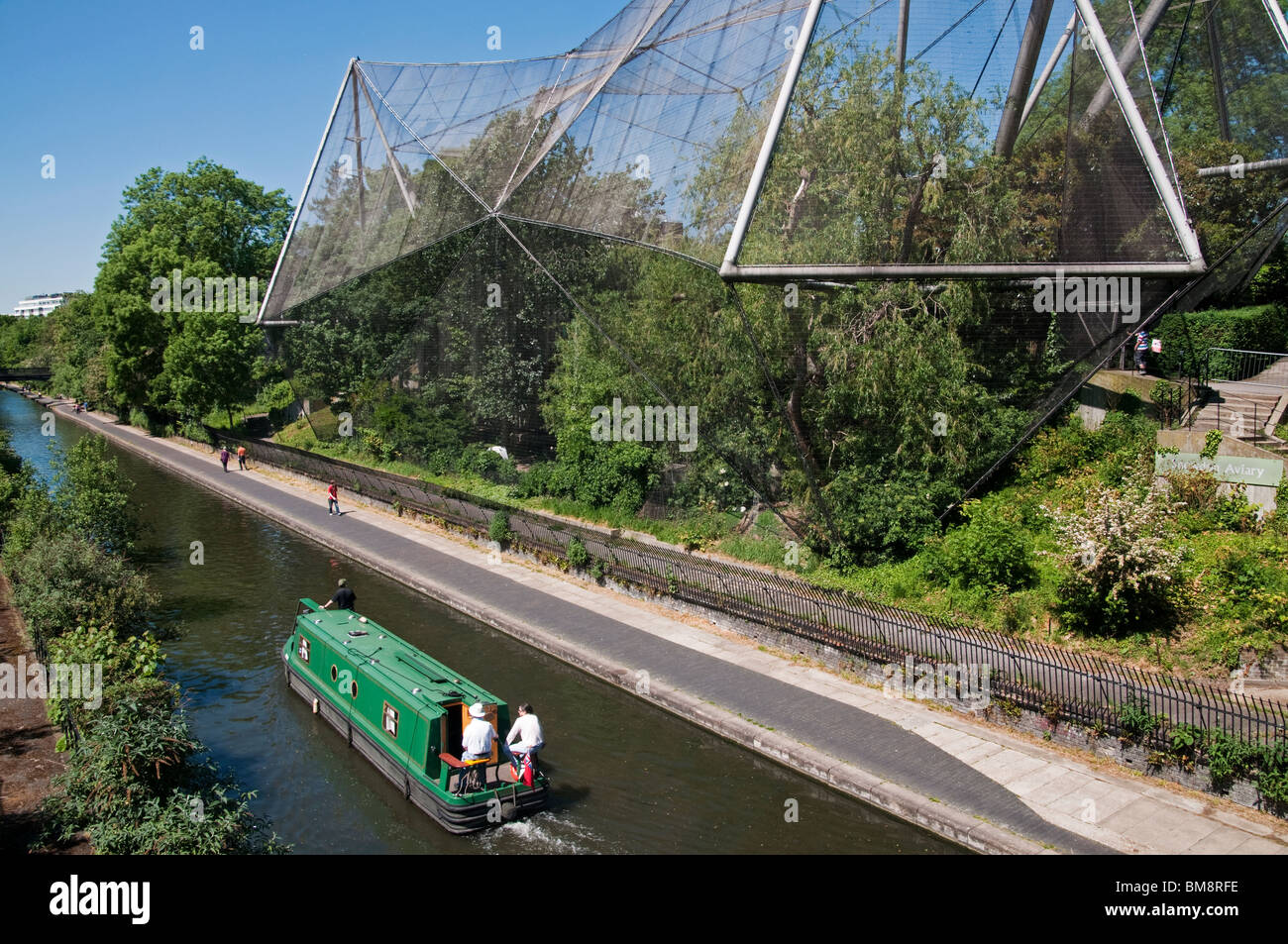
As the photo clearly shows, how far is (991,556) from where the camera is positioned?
48.8ft

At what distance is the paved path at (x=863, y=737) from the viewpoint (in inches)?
381

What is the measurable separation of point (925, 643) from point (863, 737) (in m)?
2.17

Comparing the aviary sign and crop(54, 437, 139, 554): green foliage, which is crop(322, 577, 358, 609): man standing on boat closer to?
crop(54, 437, 139, 554): green foliage

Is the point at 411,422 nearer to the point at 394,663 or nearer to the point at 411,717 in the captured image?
the point at 394,663

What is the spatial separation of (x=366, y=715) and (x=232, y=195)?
172 ft

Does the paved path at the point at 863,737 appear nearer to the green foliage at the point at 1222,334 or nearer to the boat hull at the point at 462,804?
the boat hull at the point at 462,804

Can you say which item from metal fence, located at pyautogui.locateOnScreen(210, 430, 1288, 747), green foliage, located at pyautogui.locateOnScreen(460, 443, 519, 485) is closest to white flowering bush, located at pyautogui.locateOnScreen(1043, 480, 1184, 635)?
metal fence, located at pyautogui.locateOnScreen(210, 430, 1288, 747)

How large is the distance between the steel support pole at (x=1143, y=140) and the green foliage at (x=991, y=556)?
17.0 ft

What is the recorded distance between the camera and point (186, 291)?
151ft

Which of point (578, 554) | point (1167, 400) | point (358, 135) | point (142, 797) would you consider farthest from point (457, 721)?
point (358, 135)

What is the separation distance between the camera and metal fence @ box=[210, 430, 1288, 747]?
422 inches

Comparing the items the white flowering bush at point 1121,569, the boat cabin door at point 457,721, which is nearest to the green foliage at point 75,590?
the boat cabin door at point 457,721

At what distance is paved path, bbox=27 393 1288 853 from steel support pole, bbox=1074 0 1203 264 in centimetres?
694

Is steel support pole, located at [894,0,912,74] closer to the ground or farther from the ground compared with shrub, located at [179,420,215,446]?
farther from the ground
